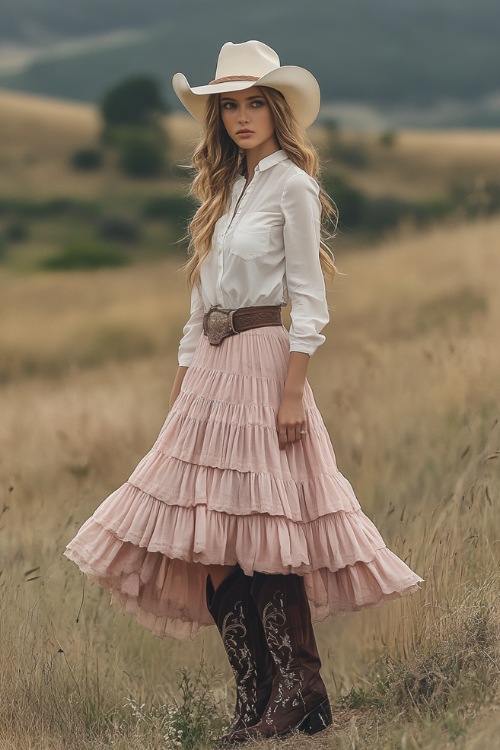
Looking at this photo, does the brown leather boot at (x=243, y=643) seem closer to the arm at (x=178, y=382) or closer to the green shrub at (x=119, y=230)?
the arm at (x=178, y=382)

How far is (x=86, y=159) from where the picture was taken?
63.6m

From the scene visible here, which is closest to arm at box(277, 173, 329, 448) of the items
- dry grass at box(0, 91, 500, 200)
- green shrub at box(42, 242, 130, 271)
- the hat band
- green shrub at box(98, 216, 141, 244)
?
the hat band

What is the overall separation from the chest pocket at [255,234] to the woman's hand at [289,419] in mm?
487

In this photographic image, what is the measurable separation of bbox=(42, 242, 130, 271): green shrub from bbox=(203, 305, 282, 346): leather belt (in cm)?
4559

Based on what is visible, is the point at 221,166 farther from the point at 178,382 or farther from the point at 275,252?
the point at 178,382

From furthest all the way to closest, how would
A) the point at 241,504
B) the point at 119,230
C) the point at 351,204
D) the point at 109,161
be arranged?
the point at 109,161, the point at 119,230, the point at 351,204, the point at 241,504

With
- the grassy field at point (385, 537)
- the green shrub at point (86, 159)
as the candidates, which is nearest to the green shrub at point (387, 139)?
Answer: the green shrub at point (86, 159)

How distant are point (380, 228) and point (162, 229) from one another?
10973 millimetres

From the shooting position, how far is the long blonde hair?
4.07m

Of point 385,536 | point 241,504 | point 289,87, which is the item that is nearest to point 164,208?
point 385,536

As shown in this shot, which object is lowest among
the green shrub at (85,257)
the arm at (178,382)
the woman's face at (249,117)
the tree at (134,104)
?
the arm at (178,382)

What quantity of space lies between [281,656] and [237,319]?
1.14 meters

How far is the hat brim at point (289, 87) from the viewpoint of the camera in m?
3.93

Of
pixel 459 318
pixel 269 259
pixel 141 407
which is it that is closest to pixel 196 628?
pixel 269 259
